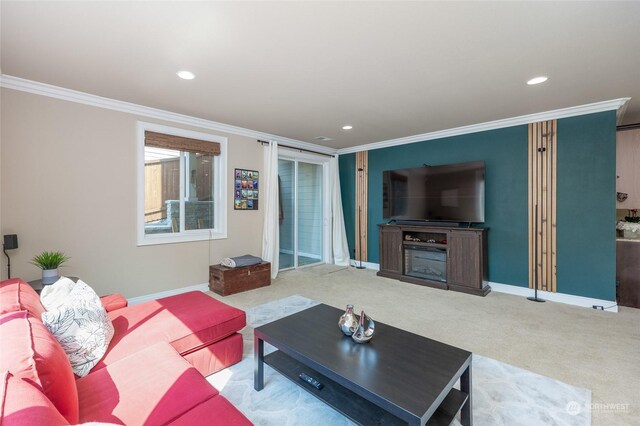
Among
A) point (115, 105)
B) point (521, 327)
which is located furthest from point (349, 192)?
point (115, 105)

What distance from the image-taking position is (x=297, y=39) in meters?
2.16

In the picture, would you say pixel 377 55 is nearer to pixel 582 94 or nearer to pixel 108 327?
pixel 582 94

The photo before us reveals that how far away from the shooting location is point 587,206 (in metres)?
3.65

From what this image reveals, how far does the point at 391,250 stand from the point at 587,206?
2.62 m

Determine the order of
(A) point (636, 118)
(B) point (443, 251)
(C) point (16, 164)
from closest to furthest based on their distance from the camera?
(C) point (16, 164) → (A) point (636, 118) → (B) point (443, 251)

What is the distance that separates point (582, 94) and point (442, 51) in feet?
6.86

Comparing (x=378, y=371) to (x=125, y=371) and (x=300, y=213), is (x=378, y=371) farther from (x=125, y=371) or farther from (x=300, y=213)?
(x=300, y=213)

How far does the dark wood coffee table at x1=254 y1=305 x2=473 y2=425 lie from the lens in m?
1.33

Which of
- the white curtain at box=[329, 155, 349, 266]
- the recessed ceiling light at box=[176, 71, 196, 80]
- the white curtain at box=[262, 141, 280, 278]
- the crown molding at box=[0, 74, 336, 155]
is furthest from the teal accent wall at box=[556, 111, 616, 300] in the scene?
the recessed ceiling light at box=[176, 71, 196, 80]

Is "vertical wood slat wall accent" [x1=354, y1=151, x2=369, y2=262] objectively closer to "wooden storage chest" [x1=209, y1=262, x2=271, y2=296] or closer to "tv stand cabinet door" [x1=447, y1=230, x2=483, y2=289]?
"tv stand cabinet door" [x1=447, y1=230, x2=483, y2=289]

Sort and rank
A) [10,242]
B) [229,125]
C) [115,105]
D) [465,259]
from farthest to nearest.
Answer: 1. [229,125]
2. [465,259]
3. [115,105]
4. [10,242]

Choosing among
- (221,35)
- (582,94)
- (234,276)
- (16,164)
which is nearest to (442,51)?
(221,35)

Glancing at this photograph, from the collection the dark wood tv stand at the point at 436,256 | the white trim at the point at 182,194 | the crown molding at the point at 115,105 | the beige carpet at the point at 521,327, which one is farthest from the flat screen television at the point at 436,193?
the white trim at the point at 182,194

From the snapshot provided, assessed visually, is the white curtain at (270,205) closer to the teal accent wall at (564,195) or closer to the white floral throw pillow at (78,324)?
the teal accent wall at (564,195)
